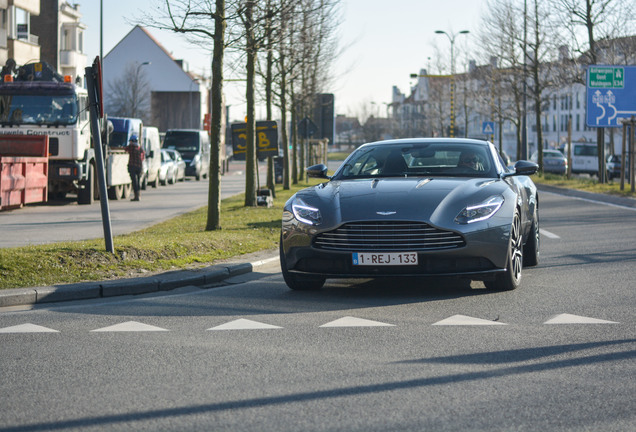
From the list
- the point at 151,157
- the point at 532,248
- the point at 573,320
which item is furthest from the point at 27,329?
the point at 151,157

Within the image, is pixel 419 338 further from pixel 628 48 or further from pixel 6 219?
pixel 628 48

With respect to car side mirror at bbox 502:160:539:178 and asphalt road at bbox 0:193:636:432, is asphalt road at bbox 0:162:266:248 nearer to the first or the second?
asphalt road at bbox 0:193:636:432

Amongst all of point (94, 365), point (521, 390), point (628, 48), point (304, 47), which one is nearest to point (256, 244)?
point (94, 365)

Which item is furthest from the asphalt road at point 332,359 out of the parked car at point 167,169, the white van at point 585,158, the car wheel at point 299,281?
the white van at point 585,158

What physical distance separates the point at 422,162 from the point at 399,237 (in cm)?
179

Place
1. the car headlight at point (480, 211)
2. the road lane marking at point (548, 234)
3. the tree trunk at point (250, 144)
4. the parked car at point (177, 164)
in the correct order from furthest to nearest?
the parked car at point (177, 164), the tree trunk at point (250, 144), the road lane marking at point (548, 234), the car headlight at point (480, 211)

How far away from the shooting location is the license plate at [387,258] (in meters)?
8.96

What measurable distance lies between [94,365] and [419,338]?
7.37 feet

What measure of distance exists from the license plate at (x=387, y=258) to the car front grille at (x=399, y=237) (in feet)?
0.13

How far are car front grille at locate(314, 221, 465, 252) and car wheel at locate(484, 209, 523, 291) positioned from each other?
0.68 metres

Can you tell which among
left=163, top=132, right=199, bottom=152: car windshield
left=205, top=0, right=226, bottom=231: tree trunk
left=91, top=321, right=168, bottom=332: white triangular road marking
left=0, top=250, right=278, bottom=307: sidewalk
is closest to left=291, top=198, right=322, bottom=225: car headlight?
left=0, top=250, right=278, bottom=307: sidewalk

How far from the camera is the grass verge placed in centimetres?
1030

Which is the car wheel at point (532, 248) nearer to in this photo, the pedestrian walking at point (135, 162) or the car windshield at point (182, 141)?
the pedestrian walking at point (135, 162)

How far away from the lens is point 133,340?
23.7 ft
